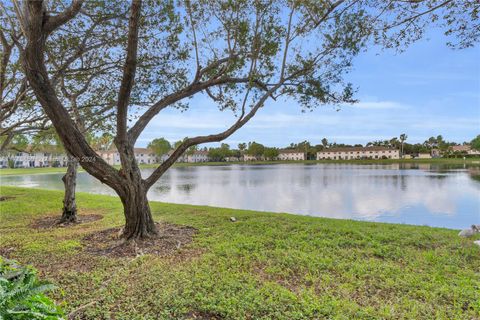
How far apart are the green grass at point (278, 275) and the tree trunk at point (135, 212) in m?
0.87

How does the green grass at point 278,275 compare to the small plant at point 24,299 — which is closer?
the small plant at point 24,299

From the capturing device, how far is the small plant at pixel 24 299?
117 centimetres

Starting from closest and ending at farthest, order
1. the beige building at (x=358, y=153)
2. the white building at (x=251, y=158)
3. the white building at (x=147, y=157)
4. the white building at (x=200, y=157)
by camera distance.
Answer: the white building at (x=147, y=157) → the beige building at (x=358, y=153) → the white building at (x=251, y=158) → the white building at (x=200, y=157)

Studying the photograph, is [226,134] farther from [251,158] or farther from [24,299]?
[251,158]

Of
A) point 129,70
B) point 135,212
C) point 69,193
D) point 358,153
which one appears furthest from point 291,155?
point 129,70

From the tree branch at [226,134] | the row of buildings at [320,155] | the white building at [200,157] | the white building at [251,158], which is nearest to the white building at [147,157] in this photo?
the row of buildings at [320,155]

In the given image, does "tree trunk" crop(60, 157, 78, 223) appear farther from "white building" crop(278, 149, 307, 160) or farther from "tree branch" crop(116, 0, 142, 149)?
"white building" crop(278, 149, 307, 160)

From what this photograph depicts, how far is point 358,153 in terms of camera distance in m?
85.6

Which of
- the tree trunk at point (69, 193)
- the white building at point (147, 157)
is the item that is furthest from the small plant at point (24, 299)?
the white building at point (147, 157)

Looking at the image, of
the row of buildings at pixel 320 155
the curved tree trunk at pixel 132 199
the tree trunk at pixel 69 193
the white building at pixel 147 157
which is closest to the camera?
the curved tree trunk at pixel 132 199

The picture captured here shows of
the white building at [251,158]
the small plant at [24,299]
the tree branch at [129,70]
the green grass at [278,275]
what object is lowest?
the green grass at [278,275]

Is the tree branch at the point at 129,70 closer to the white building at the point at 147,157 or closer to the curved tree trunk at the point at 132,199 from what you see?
the curved tree trunk at the point at 132,199

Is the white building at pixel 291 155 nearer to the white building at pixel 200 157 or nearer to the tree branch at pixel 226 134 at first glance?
the white building at pixel 200 157

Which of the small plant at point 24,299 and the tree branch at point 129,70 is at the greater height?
the tree branch at point 129,70
